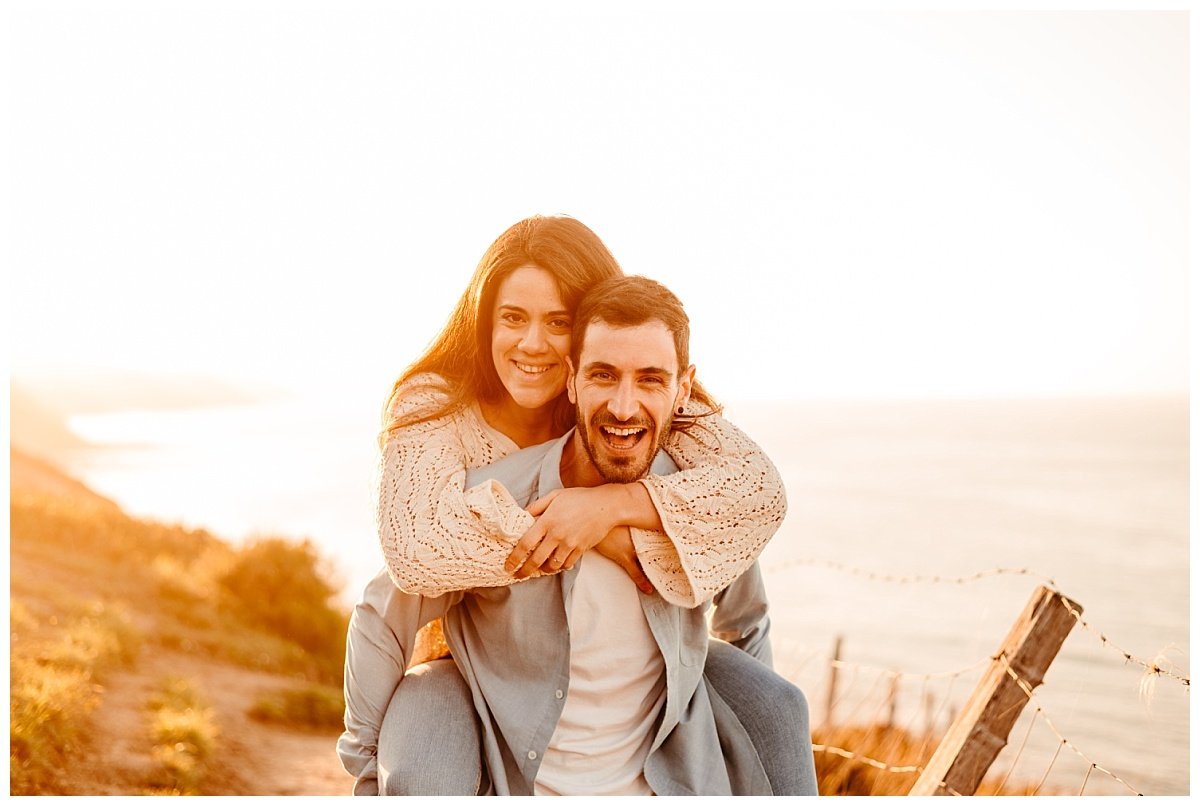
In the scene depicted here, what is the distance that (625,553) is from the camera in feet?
8.64

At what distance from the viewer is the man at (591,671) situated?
2570 mm

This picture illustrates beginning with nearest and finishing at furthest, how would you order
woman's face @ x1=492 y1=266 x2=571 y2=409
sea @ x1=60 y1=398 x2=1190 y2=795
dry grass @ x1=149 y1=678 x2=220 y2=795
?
woman's face @ x1=492 y1=266 x2=571 y2=409 < dry grass @ x1=149 y1=678 x2=220 y2=795 < sea @ x1=60 y1=398 x2=1190 y2=795

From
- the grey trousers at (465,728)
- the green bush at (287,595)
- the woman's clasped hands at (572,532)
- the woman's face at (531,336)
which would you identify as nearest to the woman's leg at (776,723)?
the grey trousers at (465,728)

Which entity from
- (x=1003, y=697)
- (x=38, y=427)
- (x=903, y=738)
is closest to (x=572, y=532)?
(x=1003, y=697)

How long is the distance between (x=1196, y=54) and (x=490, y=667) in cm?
360

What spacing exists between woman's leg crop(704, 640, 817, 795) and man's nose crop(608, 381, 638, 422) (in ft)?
2.83

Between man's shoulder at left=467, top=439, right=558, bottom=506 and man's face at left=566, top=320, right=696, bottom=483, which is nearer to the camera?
man's face at left=566, top=320, right=696, bottom=483

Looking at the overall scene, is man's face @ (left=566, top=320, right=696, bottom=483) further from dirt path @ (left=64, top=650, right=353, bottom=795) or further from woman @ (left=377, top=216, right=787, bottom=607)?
dirt path @ (left=64, top=650, right=353, bottom=795)

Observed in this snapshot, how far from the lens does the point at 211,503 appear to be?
36781 mm

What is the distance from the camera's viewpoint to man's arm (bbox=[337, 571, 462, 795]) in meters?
2.66

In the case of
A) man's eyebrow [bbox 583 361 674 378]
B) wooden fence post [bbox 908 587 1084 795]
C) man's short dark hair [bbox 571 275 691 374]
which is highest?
man's short dark hair [bbox 571 275 691 374]

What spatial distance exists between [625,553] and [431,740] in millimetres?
673

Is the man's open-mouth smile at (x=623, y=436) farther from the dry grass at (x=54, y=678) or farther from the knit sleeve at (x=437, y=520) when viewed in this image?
the dry grass at (x=54, y=678)

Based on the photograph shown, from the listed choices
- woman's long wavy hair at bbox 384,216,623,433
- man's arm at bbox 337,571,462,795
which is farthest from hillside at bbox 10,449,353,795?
woman's long wavy hair at bbox 384,216,623,433
